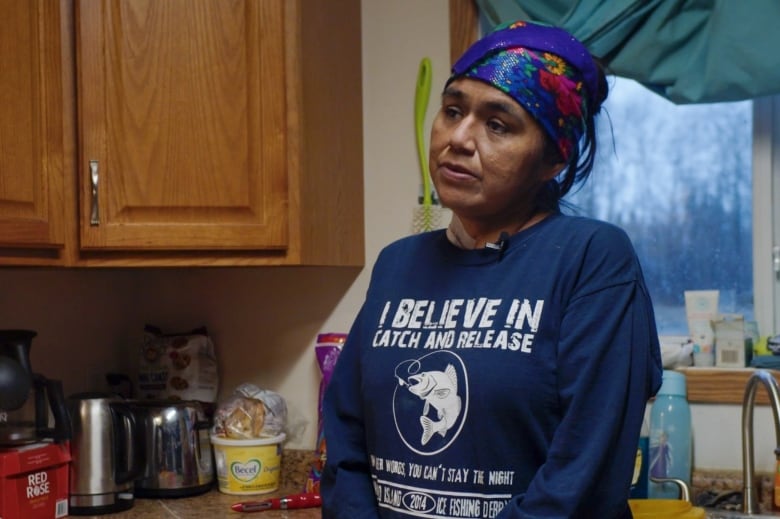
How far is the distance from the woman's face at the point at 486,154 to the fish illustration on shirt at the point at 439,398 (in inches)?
8.5

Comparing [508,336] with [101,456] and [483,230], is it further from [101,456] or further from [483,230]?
[101,456]

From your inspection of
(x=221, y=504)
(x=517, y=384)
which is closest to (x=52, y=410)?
(x=221, y=504)

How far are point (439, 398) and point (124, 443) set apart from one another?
0.98 m

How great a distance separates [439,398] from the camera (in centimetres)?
116

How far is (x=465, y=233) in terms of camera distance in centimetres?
128

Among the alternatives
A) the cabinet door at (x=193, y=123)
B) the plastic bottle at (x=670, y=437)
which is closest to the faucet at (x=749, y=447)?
the plastic bottle at (x=670, y=437)

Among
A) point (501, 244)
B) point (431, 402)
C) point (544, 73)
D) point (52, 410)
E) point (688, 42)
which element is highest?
point (688, 42)

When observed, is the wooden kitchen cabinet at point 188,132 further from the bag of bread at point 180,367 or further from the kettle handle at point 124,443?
the bag of bread at point 180,367

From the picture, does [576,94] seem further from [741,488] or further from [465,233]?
[741,488]

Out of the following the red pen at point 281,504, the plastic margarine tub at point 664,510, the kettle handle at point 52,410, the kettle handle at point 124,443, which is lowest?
the red pen at point 281,504

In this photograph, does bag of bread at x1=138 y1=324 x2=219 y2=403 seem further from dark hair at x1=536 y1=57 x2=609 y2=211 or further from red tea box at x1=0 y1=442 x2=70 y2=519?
dark hair at x1=536 y1=57 x2=609 y2=211

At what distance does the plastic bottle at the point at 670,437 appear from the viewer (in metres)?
1.89

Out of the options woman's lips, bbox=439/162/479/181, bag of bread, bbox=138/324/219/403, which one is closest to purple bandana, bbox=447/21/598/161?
woman's lips, bbox=439/162/479/181

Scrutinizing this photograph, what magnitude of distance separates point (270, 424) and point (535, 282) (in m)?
1.08
